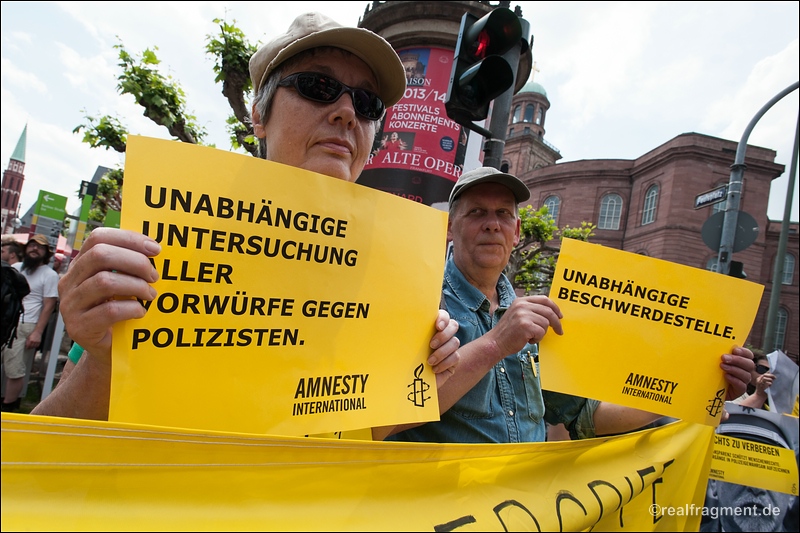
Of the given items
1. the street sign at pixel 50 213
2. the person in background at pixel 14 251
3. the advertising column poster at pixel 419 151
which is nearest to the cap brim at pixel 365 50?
the advertising column poster at pixel 419 151

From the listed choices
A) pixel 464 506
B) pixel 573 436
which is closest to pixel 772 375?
pixel 573 436

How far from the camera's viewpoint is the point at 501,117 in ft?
12.2

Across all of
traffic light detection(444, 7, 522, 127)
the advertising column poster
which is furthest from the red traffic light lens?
the advertising column poster

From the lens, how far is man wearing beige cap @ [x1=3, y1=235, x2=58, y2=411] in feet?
18.6

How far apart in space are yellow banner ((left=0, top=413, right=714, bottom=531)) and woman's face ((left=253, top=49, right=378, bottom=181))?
0.80 metres

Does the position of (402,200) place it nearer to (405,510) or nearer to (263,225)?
(263,225)

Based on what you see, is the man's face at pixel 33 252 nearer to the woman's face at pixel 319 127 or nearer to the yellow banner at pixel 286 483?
the woman's face at pixel 319 127

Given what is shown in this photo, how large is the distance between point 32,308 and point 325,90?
253 inches

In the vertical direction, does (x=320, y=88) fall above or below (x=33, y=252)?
above

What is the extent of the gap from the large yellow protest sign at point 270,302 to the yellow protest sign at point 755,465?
286cm

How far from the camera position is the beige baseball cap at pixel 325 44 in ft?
4.43

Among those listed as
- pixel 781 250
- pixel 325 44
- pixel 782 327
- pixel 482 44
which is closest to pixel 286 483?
pixel 325 44

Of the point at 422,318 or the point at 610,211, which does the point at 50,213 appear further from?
the point at 610,211

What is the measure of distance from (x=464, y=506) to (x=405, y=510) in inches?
7.6
